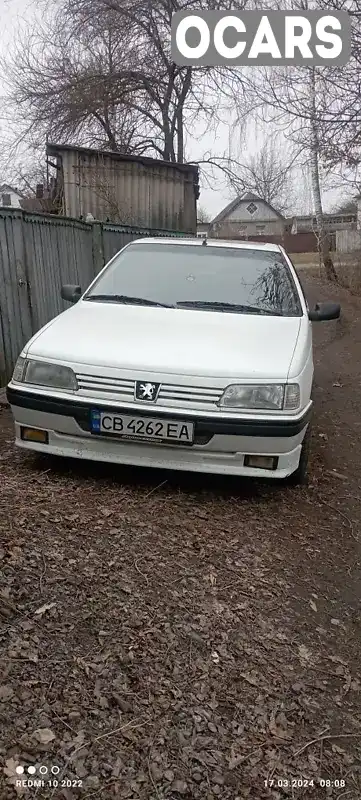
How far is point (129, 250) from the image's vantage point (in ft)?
17.0

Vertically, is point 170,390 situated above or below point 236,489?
above

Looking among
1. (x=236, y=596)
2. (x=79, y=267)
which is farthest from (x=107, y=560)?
(x=79, y=267)

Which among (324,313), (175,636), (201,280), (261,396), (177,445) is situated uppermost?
(201,280)

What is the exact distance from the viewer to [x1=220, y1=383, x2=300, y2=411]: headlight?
348cm

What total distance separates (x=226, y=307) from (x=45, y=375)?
1.45 meters

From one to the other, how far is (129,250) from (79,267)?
3.17m

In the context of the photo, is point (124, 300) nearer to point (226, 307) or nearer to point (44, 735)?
point (226, 307)

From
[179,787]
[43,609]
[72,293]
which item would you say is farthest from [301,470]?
[179,787]

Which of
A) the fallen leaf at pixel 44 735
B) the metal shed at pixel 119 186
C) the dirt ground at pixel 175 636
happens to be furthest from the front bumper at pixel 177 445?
the metal shed at pixel 119 186

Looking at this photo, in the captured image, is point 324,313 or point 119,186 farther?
point 119,186

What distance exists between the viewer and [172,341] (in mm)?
3770

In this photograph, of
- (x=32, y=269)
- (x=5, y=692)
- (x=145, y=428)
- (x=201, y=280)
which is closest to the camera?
(x=5, y=692)

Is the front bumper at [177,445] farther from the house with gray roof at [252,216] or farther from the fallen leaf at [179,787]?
the house with gray roof at [252,216]

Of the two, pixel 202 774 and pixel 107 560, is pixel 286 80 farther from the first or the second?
pixel 202 774
